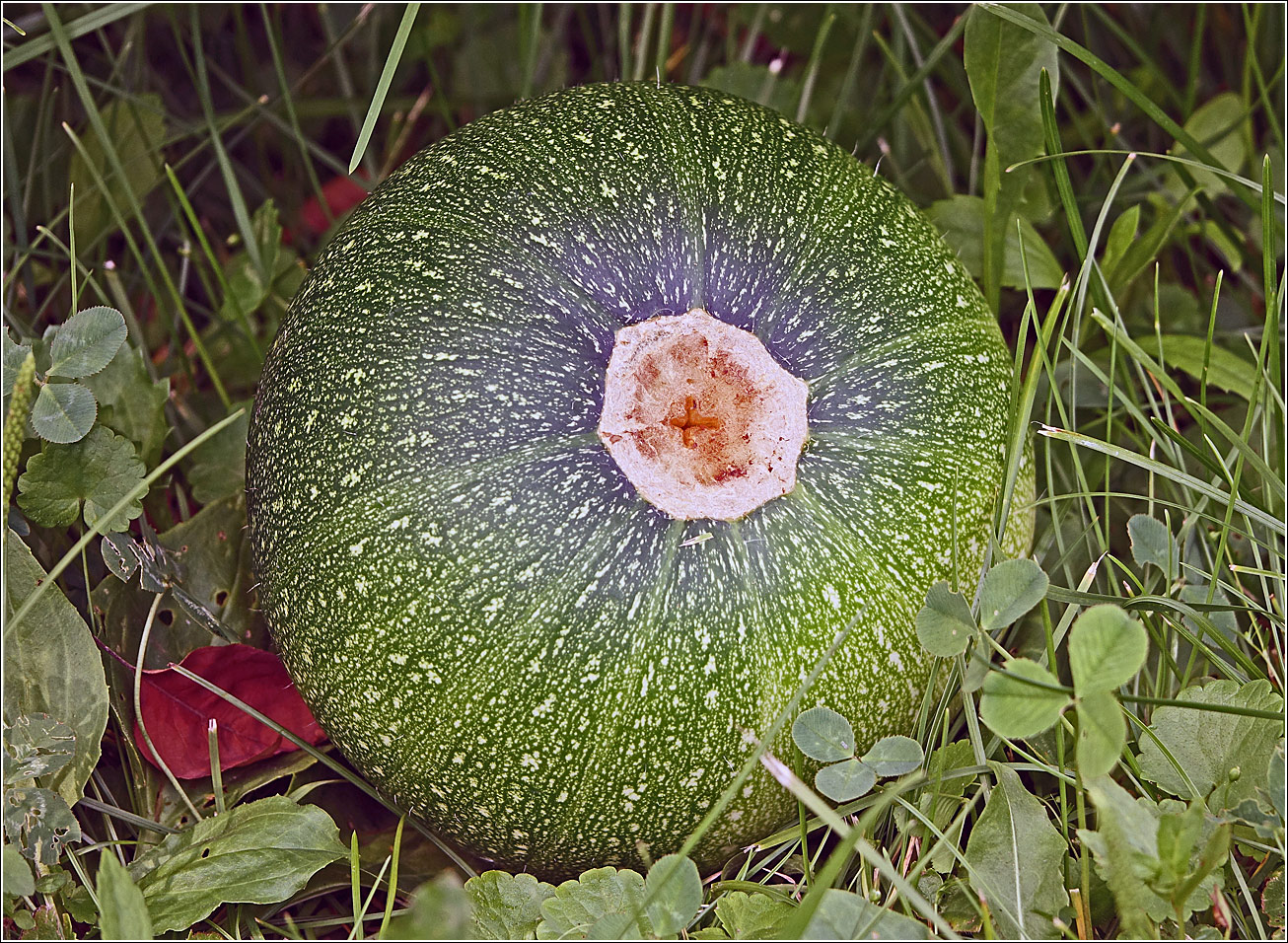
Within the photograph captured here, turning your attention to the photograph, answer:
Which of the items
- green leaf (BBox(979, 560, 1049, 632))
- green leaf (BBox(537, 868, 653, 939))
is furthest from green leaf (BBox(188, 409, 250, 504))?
green leaf (BBox(979, 560, 1049, 632))

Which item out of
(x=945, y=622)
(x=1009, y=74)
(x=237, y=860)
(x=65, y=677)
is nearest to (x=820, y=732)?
(x=945, y=622)

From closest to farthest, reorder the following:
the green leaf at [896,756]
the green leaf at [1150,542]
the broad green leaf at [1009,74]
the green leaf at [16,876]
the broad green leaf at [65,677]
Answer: the green leaf at [16,876] < the green leaf at [896,756] < the broad green leaf at [65,677] < the green leaf at [1150,542] < the broad green leaf at [1009,74]

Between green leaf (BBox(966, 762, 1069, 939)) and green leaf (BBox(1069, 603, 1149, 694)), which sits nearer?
green leaf (BBox(1069, 603, 1149, 694))

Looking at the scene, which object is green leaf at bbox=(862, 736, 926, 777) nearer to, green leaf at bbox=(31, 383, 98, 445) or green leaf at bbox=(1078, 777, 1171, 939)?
green leaf at bbox=(1078, 777, 1171, 939)

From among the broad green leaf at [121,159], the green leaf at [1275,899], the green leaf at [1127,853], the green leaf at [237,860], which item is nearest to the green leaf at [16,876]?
the green leaf at [237,860]

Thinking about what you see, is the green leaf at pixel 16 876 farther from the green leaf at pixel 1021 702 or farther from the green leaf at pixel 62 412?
the green leaf at pixel 1021 702

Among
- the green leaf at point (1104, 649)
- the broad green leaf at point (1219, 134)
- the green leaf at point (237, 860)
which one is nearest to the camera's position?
the green leaf at point (1104, 649)

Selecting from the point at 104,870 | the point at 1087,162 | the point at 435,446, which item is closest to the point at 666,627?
the point at 435,446
